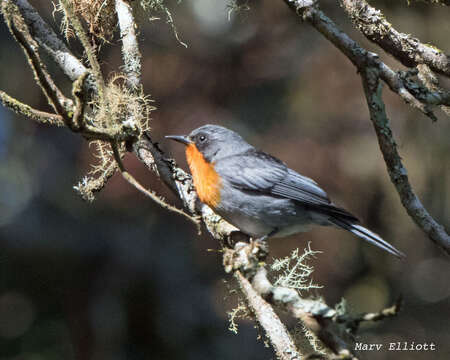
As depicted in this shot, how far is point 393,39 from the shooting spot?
152 inches

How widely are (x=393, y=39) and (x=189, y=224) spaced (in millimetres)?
4149

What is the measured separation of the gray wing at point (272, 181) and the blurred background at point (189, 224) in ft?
6.62

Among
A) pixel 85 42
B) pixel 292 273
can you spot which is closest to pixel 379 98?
pixel 292 273

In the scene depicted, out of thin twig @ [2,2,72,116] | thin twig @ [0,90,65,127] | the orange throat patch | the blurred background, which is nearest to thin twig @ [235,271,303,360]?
the orange throat patch

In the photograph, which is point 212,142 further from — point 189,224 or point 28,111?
point 189,224

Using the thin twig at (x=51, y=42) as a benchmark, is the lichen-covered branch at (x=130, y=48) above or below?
above

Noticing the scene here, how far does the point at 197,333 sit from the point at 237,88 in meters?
3.40

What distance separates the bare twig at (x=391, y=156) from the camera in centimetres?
335

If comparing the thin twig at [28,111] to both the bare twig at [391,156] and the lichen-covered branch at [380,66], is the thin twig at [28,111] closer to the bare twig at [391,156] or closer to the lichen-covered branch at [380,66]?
the lichen-covered branch at [380,66]

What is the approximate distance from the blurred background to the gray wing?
2019 millimetres

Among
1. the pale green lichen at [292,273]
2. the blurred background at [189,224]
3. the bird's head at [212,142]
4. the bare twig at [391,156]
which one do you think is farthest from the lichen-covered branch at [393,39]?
the blurred background at [189,224]

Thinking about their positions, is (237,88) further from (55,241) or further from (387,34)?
(387,34)

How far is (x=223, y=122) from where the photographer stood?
7344mm

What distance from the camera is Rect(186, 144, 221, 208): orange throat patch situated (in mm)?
4355
